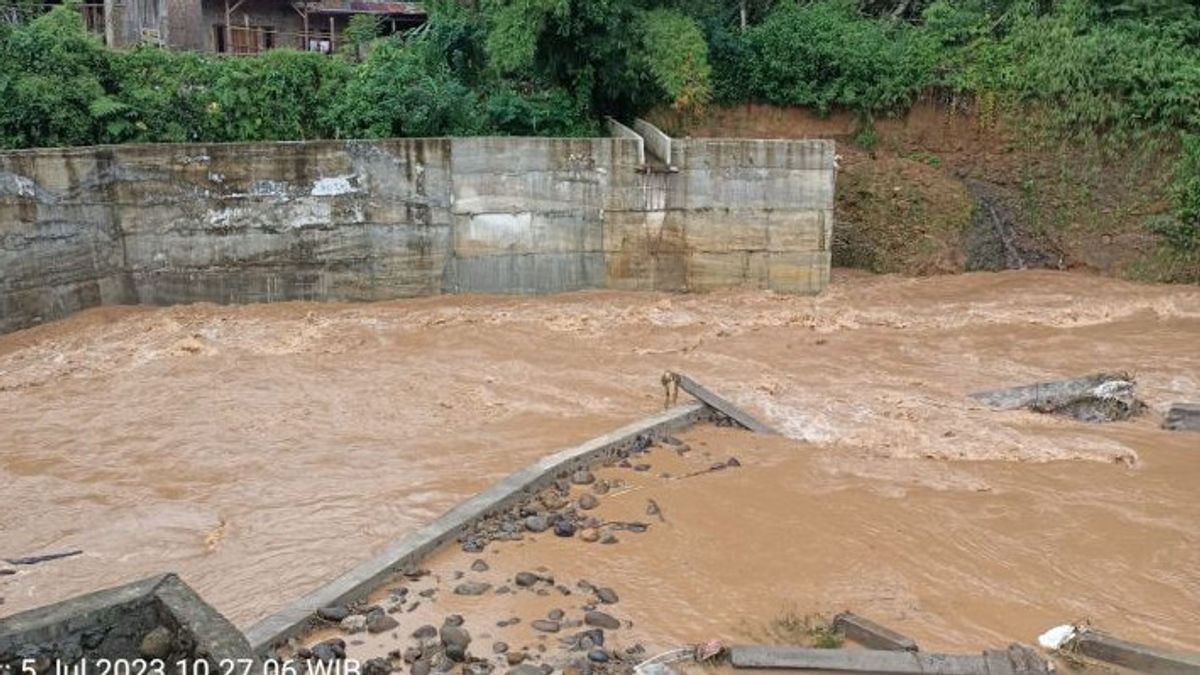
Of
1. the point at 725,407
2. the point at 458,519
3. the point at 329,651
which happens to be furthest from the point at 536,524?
the point at 725,407

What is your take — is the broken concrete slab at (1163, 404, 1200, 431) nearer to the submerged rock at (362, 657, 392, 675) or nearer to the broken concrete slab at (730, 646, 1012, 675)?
the broken concrete slab at (730, 646, 1012, 675)

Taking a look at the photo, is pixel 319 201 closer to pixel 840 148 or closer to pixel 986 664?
pixel 840 148

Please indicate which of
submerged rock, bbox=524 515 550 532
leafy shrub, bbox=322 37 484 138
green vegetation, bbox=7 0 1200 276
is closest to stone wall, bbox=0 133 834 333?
leafy shrub, bbox=322 37 484 138

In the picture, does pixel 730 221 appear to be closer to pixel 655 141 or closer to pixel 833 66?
pixel 655 141

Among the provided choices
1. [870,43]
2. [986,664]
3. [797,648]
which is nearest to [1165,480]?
[986,664]

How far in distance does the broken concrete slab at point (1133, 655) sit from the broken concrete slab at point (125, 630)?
4656mm

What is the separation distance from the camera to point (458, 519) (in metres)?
7.16

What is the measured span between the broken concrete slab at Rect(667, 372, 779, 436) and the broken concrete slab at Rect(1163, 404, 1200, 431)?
4.11 metres

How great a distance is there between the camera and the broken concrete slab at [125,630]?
13.0 feet

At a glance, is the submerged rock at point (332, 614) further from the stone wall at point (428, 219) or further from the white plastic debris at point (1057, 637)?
the stone wall at point (428, 219)

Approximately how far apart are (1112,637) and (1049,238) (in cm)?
1421

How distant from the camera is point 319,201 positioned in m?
15.8

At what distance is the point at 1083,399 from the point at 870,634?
596cm

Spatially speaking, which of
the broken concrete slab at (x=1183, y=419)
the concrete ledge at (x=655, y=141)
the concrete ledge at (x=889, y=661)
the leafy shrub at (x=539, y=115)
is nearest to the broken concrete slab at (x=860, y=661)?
the concrete ledge at (x=889, y=661)
